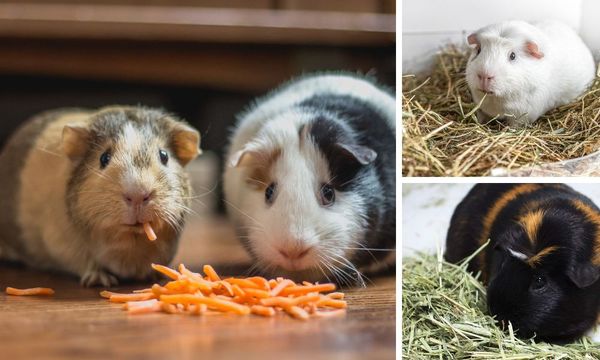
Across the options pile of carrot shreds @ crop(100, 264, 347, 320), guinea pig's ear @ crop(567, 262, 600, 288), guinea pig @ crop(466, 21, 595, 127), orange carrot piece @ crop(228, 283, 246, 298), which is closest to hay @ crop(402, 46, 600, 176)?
guinea pig @ crop(466, 21, 595, 127)

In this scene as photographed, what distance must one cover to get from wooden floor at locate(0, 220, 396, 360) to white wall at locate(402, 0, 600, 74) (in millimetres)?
623

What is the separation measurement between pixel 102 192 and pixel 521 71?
1009mm

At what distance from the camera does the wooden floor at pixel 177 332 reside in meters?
1.45

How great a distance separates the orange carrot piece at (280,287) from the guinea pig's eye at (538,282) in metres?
0.55

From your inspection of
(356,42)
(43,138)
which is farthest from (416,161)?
(356,42)

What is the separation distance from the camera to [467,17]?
1852 mm

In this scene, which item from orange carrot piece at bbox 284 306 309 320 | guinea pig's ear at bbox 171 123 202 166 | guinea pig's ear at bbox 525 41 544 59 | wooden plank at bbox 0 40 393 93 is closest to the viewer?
orange carrot piece at bbox 284 306 309 320

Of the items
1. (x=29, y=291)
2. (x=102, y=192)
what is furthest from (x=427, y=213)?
(x=29, y=291)

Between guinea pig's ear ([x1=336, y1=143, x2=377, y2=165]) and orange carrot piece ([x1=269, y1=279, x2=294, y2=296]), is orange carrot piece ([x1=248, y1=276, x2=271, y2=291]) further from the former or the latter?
guinea pig's ear ([x1=336, y1=143, x2=377, y2=165])

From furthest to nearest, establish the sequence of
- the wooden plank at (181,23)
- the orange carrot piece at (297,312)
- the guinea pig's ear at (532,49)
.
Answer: the wooden plank at (181,23) < the guinea pig's ear at (532,49) < the orange carrot piece at (297,312)

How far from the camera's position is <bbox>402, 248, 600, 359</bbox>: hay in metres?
1.73

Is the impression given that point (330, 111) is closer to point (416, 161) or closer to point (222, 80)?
point (416, 161)

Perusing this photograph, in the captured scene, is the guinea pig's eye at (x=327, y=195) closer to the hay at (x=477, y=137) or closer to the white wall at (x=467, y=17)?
the hay at (x=477, y=137)

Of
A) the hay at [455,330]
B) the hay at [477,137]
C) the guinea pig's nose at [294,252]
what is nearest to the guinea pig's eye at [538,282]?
the hay at [455,330]
